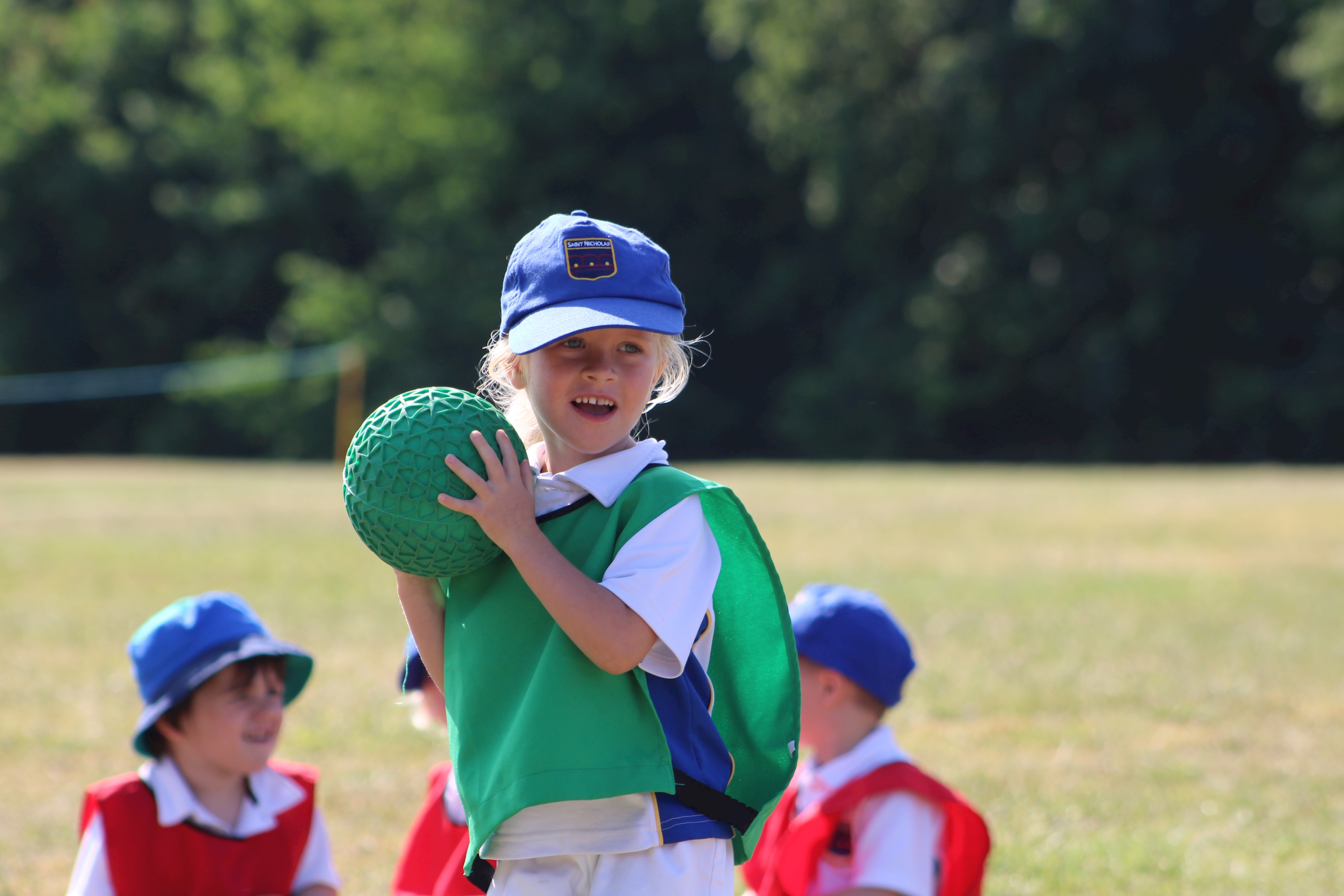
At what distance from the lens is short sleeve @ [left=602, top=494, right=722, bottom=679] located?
2.11 m

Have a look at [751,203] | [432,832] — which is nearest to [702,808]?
[432,832]

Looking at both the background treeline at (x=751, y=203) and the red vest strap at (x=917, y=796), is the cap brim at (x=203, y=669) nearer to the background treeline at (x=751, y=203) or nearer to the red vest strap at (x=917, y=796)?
the red vest strap at (x=917, y=796)

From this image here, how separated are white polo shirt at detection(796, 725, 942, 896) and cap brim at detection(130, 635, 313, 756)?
4.44 feet

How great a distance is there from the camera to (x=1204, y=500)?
1531 centimetres

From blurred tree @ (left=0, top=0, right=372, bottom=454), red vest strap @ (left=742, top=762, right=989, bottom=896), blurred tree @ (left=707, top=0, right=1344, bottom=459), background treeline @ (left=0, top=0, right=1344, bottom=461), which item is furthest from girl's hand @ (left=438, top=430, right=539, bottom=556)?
blurred tree @ (left=0, top=0, right=372, bottom=454)

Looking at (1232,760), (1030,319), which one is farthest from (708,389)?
(1232,760)

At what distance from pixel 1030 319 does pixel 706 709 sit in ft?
103

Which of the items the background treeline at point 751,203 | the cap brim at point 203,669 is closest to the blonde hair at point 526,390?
the cap brim at point 203,669

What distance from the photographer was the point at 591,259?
2.24m

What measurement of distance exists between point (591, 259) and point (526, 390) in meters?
0.30

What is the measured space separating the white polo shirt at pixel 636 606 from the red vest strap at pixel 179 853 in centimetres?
154

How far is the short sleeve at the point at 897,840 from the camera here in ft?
10.2

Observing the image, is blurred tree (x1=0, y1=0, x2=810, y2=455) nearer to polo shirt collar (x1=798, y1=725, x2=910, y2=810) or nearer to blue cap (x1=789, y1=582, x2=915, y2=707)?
blue cap (x1=789, y1=582, x2=915, y2=707)

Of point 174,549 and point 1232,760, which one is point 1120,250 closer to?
point 174,549
